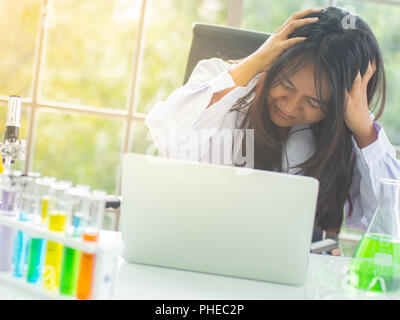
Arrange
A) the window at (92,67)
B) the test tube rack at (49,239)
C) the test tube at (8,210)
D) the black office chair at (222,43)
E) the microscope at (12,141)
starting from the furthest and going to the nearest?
the window at (92,67), the black office chair at (222,43), the microscope at (12,141), the test tube at (8,210), the test tube rack at (49,239)

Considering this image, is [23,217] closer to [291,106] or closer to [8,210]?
[8,210]

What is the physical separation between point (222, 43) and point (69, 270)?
1.17 meters

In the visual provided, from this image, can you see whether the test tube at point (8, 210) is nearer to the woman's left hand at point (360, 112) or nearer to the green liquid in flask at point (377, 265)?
the green liquid in flask at point (377, 265)

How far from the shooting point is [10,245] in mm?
819

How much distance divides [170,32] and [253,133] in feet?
12.6

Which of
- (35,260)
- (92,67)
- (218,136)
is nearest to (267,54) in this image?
(218,136)

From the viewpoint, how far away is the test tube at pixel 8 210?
0.81 m

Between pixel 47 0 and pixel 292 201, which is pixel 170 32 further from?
pixel 292 201

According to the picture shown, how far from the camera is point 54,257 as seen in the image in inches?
30.4

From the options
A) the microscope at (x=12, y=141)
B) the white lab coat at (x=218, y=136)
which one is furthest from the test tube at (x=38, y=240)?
the white lab coat at (x=218, y=136)

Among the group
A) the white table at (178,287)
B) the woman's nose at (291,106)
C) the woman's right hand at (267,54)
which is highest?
the woman's right hand at (267,54)

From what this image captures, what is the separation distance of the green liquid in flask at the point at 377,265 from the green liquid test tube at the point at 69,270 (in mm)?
531

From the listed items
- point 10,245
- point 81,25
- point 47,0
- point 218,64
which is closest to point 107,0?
point 81,25

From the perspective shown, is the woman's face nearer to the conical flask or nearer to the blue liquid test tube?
the conical flask
